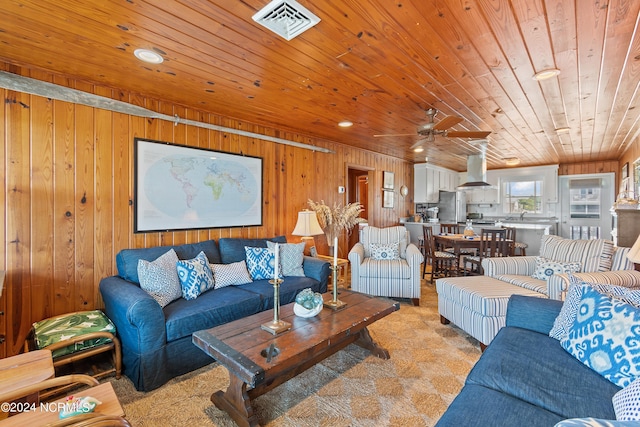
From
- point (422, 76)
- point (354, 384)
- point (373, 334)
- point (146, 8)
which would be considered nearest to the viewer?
point (146, 8)

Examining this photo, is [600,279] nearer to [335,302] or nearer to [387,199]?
[335,302]

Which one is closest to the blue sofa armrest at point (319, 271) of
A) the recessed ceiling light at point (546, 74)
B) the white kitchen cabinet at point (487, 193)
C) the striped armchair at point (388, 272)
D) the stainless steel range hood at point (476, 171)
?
the striped armchair at point (388, 272)

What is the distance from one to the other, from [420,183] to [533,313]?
17.8 ft

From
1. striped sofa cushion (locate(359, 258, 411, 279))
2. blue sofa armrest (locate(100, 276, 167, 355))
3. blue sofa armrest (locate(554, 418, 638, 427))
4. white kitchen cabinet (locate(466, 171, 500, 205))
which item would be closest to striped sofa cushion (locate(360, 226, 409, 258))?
striped sofa cushion (locate(359, 258, 411, 279))

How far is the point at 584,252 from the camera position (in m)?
2.79

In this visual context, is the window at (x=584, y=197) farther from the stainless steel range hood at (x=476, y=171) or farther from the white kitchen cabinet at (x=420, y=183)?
the white kitchen cabinet at (x=420, y=183)

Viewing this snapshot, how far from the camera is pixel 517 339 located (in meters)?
1.71

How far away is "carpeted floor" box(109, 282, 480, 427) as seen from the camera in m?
1.75

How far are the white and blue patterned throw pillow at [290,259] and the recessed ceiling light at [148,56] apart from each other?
2045 mm

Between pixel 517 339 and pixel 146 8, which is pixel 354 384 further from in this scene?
pixel 146 8

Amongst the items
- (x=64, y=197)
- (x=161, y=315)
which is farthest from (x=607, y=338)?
(x=64, y=197)

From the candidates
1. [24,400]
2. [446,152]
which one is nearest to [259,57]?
[24,400]

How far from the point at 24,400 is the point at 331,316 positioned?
1.64 m

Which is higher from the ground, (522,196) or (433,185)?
(433,185)
